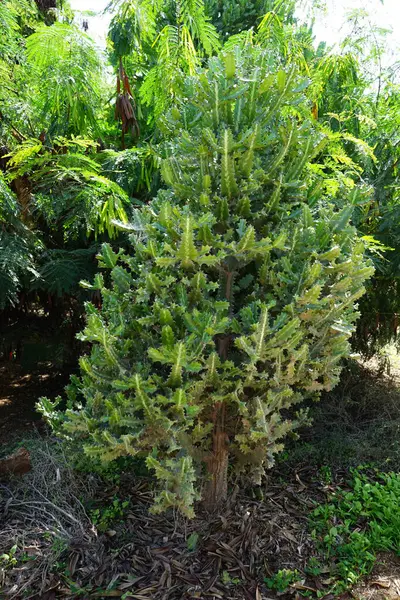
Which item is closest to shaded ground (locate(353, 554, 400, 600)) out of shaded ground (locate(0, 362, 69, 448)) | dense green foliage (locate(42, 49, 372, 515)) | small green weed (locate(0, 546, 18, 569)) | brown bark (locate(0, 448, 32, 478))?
dense green foliage (locate(42, 49, 372, 515))

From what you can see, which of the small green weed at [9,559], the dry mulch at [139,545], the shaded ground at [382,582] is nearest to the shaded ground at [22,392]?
the dry mulch at [139,545]

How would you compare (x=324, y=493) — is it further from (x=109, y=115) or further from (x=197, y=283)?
(x=109, y=115)

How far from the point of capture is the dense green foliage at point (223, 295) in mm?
2021

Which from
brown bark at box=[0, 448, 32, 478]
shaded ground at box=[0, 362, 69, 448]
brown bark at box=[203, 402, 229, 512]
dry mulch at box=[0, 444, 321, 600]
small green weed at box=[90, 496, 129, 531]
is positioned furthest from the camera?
shaded ground at box=[0, 362, 69, 448]

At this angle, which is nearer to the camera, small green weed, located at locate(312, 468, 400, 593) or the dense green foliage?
the dense green foliage

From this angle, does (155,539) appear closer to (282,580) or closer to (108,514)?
(108,514)

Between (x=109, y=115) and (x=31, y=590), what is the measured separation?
3520 millimetres

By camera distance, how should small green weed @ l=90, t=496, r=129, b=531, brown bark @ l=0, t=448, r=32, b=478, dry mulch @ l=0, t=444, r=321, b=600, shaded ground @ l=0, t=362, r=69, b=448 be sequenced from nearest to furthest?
dry mulch @ l=0, t=444, r=321, b=600, small green weed @ l=90, t=496, r=129, b=531, brown bark @ l=0, t=448, r=32, b=478, shaded ground @ l=0, t=362, r=69, b=448

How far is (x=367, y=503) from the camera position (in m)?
2.90

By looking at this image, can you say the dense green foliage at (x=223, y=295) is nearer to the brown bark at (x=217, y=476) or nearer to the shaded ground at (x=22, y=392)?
the brown bark at (x=217, y=476)

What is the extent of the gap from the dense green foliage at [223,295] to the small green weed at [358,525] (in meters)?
0.70

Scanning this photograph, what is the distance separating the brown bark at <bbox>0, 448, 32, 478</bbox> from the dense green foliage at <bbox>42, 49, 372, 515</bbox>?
738mm

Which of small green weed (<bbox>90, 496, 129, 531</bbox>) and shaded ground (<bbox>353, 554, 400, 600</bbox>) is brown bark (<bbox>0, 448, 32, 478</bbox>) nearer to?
small green weed (<bbox>90, 496, 129, 531</bbox>)

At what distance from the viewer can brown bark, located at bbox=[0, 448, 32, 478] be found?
9.77ft
